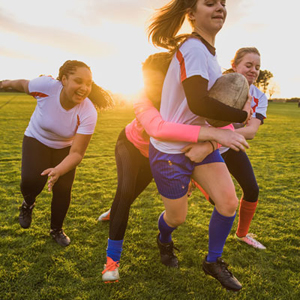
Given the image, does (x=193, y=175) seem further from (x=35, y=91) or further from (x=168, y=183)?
(x=35, y=91)

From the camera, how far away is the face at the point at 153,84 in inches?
97.8

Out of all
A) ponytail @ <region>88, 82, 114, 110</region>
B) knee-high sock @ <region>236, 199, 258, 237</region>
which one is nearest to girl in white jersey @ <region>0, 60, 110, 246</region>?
ponytail @ <region>88, 82, 114, 110</region>

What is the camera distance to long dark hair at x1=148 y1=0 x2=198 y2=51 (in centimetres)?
223

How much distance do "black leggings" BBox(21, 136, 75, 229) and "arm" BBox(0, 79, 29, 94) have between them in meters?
0.62

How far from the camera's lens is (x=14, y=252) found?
10.3 ft

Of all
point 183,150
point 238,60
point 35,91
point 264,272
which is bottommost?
point 264,272

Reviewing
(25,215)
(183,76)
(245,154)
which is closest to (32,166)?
(25,215)

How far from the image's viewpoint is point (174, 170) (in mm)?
2289

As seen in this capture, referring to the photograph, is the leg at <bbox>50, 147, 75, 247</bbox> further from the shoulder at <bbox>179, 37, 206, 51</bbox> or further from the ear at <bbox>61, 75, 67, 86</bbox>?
the shoulder at <bbox>179, 37, 206, 51</bbox>

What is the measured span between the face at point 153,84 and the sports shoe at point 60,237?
6.89 feet

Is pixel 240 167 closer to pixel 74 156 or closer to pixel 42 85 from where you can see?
pixel 74 156

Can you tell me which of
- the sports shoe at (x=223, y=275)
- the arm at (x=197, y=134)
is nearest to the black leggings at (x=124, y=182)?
the arm at (x=197, y=134)

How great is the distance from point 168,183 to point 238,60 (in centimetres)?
193

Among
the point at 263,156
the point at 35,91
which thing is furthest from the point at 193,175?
the point at 263,156
